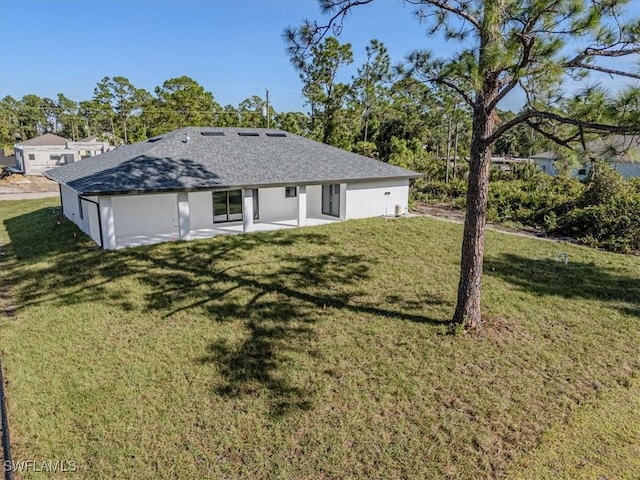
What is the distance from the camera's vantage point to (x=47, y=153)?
3762cm

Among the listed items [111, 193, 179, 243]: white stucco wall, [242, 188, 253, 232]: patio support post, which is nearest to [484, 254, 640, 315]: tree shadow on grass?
[242, 188, 253, 232]: patio support post

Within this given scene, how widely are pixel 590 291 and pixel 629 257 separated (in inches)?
163

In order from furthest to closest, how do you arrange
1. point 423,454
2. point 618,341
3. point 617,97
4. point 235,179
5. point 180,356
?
1. point 235,179
2. point 618,341
3. point 180,356
4. point 617,97
5. point 423,454

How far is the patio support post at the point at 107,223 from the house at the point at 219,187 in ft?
0.08

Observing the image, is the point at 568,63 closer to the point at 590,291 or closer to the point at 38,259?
the point at 590,291

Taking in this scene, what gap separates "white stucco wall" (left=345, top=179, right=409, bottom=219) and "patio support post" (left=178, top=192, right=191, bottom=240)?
20.2 ft

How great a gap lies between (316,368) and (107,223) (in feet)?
28.1

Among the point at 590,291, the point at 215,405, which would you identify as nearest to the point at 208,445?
the point at 215,405

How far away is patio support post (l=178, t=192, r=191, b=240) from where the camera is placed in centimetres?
1289

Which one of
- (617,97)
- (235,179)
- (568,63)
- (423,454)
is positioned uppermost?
(568,63)

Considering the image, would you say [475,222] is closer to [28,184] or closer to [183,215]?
[183,215]

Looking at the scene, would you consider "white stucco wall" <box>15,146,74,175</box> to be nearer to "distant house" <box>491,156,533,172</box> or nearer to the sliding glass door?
the sliding glass door

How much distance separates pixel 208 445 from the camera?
473cm

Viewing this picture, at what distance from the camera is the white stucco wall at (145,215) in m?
13.2
